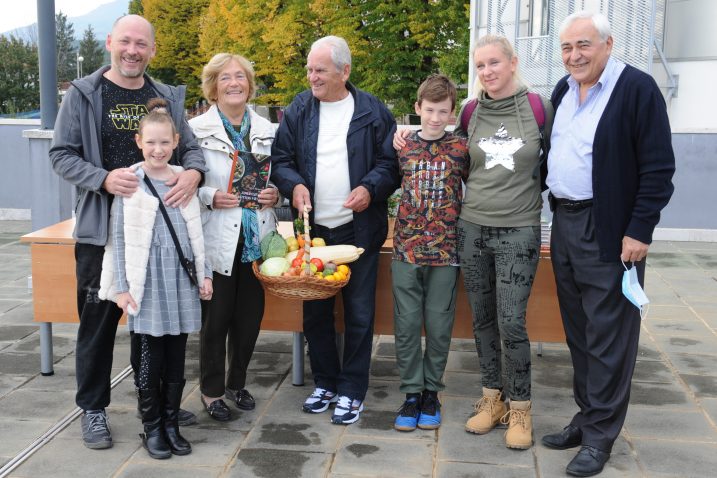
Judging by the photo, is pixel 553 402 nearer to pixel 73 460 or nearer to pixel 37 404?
pixel 73 460

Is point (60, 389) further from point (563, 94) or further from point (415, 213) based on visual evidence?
point (563, 94)

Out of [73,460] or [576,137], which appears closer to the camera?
[576,137]

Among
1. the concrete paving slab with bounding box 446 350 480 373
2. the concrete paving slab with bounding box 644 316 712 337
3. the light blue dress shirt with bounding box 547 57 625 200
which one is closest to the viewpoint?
the light blue dress shirt with bounding box 547 57 625 200

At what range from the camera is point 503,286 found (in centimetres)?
410

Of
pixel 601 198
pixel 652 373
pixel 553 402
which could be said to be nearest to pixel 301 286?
pixel 601 198

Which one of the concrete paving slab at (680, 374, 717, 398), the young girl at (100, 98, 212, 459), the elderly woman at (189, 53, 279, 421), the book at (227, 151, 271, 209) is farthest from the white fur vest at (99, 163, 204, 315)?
the concrete paving slab at (680, 374, 717, 398)

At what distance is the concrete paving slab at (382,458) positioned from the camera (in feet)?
12.9

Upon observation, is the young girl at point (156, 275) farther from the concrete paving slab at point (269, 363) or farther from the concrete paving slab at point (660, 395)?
the concrete paving slab at point (660, 395)

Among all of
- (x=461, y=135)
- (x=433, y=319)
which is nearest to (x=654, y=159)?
(x=461, y=135)

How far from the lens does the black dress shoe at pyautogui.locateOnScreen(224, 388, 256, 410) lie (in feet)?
15.4

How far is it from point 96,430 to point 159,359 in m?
0.55

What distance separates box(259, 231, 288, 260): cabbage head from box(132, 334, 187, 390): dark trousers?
592 millimetres

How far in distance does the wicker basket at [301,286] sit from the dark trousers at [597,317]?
1.08m

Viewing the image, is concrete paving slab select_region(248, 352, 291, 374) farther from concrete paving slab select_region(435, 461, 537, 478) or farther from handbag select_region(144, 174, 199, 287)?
concrete paving slab select_region(435, 461, 537, 478)
